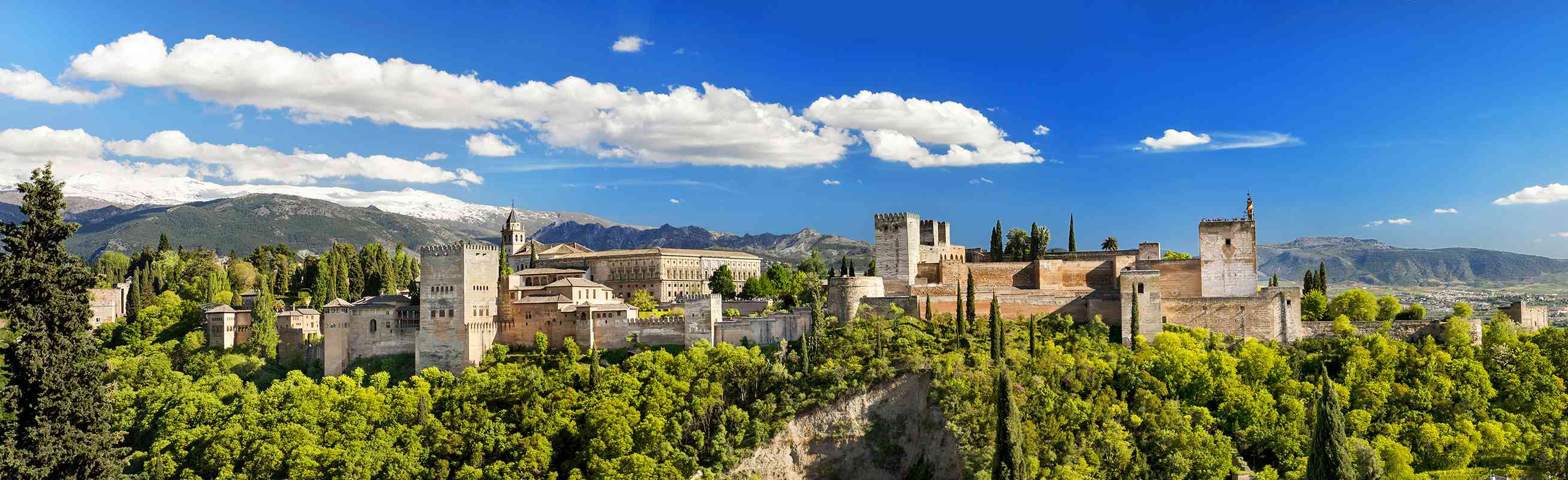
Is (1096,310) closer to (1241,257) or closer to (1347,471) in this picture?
(1241,257)

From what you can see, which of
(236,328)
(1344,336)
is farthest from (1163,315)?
(236,328)

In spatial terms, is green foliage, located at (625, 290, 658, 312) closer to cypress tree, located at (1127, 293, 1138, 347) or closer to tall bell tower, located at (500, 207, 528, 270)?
tall bell tower, located at (500, 207, 528, 270)

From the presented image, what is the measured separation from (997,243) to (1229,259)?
14.4 meters

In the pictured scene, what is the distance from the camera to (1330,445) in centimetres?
3183

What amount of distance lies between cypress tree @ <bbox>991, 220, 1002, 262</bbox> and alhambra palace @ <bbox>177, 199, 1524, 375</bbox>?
3.91 meters

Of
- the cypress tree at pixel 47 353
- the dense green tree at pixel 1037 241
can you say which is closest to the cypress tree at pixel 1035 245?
the dense green tree at pixel 1037 241

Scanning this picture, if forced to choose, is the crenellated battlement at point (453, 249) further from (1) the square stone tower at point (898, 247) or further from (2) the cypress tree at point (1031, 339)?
(2) the cypress tree at point (1031, 339)

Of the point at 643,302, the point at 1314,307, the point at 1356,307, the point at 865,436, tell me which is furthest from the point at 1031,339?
the point at 643,302

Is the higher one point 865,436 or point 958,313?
point 958,313

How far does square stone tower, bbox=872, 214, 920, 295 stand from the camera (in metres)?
59.6

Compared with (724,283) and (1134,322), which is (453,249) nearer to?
(724,283)

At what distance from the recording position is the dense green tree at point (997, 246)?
62.7 metres

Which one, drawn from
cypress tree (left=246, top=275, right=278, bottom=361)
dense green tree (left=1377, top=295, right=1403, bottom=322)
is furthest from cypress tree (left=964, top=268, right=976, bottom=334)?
cypress tree (left=246, top=275, right=278, bottom=361)

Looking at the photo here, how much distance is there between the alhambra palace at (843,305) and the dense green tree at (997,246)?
357 centimetres
